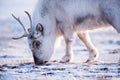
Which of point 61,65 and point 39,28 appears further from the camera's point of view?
point 39,28

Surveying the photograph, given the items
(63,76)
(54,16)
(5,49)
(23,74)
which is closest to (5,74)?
(23,74)

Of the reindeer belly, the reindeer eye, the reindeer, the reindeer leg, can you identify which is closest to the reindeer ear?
the reindeer

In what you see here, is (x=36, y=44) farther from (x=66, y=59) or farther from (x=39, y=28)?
(x=66, y=59)

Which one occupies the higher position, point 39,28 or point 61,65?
point 39,28

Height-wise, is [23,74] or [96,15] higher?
[96,15]

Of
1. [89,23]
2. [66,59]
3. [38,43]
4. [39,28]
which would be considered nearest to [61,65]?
[66,59]

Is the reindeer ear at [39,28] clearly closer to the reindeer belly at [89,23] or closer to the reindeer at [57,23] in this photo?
the reindeer at [57,23]

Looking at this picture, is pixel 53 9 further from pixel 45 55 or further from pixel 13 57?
pixel 13 57

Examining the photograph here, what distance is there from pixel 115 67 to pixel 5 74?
2.46 m

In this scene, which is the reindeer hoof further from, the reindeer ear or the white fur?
the reindeer ear

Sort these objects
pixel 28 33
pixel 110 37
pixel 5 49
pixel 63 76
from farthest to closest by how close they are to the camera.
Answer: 1. pixel 110 37
2. pixel 5 49
3. pixel 28 33
4. pixel 63 76

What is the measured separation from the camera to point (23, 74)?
466 inches

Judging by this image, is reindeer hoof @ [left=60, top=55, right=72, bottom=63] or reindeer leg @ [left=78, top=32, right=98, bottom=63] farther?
reindeer leg @ [left=78, top=32, right=98, bottom=63]

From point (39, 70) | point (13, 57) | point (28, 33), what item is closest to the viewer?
point (39, 70)
